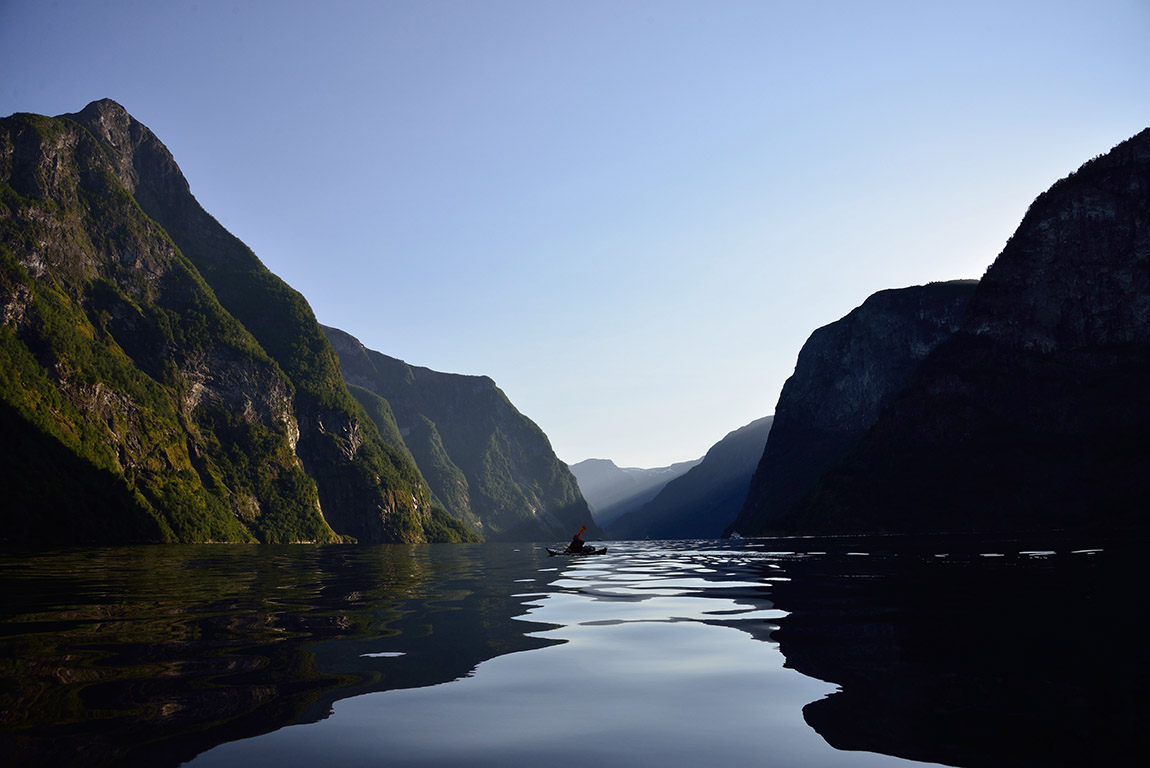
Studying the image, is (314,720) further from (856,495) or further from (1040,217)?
(1040,217)

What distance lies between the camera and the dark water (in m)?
7.16

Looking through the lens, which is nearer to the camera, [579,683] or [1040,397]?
[579,683]

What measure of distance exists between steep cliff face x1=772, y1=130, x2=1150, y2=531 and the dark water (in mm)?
154384

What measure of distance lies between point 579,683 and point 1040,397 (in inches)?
7431

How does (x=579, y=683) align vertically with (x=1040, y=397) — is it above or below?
below

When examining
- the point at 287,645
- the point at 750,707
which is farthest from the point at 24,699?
the point at 750,707

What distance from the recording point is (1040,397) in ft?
531

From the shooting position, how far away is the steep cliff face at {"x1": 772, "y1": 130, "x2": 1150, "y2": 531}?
147 m

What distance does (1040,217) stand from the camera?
184 m

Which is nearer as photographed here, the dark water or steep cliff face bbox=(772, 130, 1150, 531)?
the dark water

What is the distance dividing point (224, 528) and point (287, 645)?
636 ft

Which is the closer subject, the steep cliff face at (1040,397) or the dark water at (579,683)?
the dark water at (579,683)

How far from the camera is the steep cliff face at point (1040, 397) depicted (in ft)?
481

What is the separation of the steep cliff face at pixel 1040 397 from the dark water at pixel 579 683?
6078 inches
